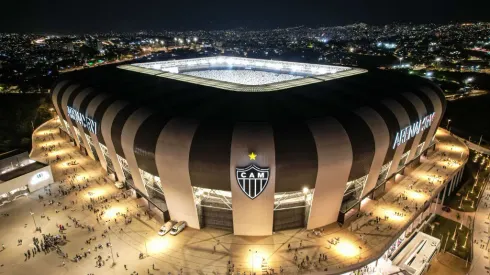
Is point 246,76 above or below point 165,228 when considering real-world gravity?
above

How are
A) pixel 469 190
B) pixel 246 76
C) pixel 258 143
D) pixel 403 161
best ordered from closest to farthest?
pixel 258 143 < pixel 403 161 < pixel 469 190 < pixel 246 76

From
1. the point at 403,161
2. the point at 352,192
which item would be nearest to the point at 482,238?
the point at 403,161

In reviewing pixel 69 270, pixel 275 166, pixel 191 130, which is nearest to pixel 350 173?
pixel 275 166

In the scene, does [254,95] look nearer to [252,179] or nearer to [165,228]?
[252,179]

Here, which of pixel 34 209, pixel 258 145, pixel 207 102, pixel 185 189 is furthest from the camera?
pixel 34 209

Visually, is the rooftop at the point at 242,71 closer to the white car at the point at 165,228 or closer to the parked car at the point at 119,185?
the parked car at the point at 119,185

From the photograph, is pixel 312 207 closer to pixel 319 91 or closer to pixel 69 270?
pixel 319 91
